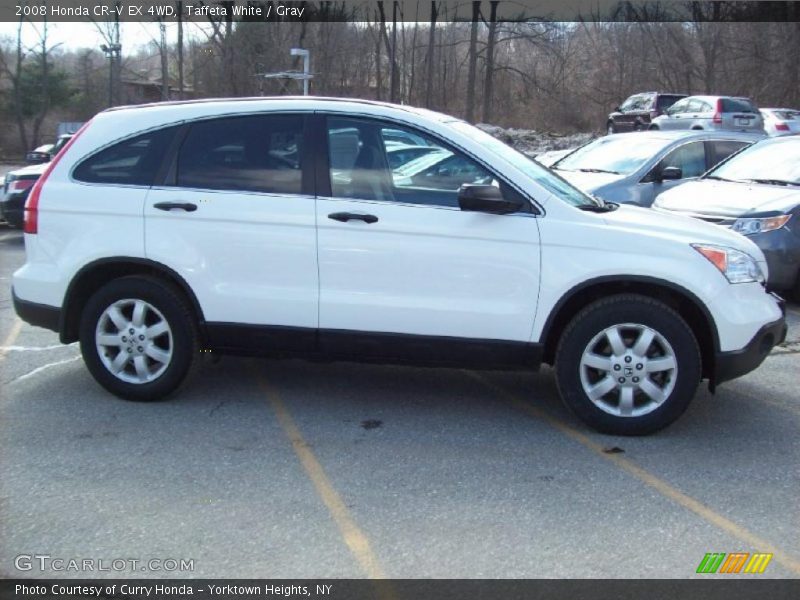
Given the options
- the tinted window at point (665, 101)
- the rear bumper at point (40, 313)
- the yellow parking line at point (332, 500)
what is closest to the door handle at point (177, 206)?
the rear bumper at point (40, 313)

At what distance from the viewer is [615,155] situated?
433 inches

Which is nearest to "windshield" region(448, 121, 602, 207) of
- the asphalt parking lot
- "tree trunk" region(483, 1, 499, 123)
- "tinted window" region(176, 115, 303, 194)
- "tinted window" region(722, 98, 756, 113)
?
"tinted window" region(176, 115, 303, 194)

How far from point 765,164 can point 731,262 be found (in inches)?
200

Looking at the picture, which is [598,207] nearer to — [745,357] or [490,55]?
[745,357]

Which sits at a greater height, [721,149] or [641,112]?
[641,112]

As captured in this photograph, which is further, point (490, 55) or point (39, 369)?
point (490, 55)

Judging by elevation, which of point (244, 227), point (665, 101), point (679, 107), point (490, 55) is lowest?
point (244, 227)

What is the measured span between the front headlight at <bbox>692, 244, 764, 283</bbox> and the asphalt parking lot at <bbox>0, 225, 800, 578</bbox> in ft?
3.08

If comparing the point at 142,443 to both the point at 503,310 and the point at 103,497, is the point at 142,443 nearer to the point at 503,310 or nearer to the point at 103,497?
the point at 103,497

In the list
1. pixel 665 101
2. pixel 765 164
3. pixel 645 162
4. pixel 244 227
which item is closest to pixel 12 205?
pixel 244 227

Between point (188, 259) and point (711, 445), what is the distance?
3262mm

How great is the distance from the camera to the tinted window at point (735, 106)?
22656 mm

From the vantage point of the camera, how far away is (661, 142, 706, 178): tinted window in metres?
10.5
